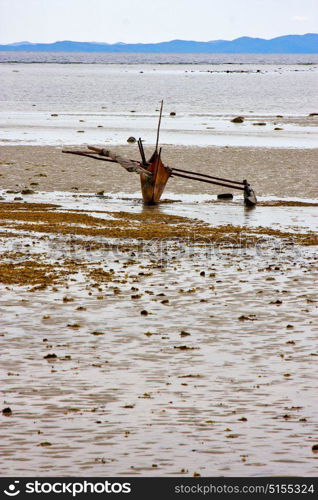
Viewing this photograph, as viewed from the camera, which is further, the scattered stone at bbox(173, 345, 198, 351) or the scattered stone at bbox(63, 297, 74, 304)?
the scattered stone at bbox(63, 297, 74, 304)

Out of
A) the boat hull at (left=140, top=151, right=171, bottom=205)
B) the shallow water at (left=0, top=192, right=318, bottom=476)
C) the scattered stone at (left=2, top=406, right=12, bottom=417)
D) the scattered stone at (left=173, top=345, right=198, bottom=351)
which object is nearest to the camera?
the shallow water at (left=0, top=192, right=318, bottom=476)

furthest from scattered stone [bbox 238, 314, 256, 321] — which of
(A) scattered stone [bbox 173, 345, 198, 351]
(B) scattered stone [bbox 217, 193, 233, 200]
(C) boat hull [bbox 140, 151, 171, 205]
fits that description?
(B) scattered stone [bbox 217, 193, 233, 200]

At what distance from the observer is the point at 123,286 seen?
1543 cm

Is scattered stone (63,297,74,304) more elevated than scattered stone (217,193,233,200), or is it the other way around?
scattered stone (217,193,233,200)

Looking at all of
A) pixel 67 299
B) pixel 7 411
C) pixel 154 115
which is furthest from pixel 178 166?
pixel 154 115

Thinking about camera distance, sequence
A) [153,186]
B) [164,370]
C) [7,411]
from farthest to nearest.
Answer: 1. [153,186]
2. [164,370]
3. [7,411]

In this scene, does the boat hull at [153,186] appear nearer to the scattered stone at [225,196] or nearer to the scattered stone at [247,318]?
the scattered stone at [225,196]

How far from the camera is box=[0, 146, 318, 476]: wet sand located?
27.6 ft

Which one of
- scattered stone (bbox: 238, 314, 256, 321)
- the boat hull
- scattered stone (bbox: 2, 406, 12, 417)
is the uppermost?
the boat hull

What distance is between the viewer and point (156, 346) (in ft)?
39.1

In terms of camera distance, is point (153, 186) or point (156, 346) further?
point (153, 186)

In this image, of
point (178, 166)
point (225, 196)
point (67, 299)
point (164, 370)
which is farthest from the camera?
point (178, 166)

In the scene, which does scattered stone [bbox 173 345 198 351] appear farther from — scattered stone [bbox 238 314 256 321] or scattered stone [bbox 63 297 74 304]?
scattered stone [bbox 63 297 74 304]

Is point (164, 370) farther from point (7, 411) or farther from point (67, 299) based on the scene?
point (67, 299)
